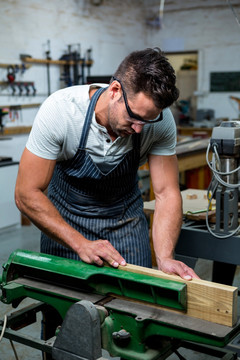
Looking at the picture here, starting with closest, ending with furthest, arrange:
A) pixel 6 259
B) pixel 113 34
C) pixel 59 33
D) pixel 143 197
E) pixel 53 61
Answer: pixel 6 259, pixel 143 197, pixel 53 61, pixel 59 33, pixel 113 34

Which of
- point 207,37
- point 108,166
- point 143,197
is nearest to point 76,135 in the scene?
point 108,166

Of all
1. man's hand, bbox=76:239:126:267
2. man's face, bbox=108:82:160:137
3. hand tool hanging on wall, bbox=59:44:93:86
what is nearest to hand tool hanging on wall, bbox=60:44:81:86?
hand tool hanging on wall, bbox=59:44:93:86

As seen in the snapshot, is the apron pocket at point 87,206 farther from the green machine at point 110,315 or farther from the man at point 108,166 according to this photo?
the green machine at point 110,315

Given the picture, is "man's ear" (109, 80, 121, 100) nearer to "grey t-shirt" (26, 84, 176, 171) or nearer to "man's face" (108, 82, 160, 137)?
"man's face" (108, 82, 160, 137)

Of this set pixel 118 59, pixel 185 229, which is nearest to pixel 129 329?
pixel 185 229

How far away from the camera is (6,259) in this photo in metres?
3.68

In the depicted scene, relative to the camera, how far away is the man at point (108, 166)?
4.53 feet

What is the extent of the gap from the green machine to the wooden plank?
0.02m

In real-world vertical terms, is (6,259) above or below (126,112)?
below

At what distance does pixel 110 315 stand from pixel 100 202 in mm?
537

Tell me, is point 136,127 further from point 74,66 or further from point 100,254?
point 74,66

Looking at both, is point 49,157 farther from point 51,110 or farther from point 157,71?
point 157,71

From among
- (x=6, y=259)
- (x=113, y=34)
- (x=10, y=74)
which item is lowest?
(x=6, y=259)

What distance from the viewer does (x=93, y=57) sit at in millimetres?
6793
